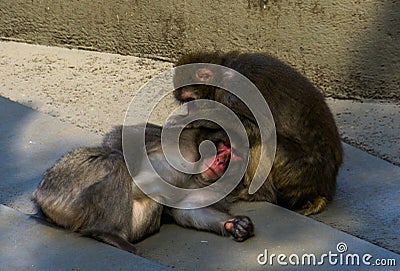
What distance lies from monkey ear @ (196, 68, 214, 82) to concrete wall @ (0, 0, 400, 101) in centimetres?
139

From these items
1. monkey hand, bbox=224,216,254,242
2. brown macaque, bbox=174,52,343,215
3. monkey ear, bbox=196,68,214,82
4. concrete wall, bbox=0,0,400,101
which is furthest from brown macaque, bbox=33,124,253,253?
concrete wall, bbox=0,0,400,101

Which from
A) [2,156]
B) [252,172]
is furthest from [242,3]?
[2,156]

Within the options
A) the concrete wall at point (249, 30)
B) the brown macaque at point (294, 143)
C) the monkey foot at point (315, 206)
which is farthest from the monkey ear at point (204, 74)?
the concrete wall at point (249, 30)

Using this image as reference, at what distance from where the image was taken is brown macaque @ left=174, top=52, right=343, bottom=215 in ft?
15.5

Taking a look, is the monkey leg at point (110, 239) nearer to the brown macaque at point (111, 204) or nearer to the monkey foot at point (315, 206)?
the brown macaque at point (111, 204)

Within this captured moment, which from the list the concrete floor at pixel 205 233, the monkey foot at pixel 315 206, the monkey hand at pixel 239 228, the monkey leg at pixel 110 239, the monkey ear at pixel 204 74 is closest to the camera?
the concrete floor at pixel 205 233

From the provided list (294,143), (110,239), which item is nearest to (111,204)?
(110,239)

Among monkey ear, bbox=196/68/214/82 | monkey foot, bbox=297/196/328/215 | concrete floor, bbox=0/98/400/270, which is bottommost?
monkey foot, bbox=297/196/328/215

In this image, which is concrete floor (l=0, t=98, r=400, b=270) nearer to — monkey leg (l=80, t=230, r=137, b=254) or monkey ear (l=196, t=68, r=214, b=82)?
monkey leg (l=80, t=230, r=137, b=254)

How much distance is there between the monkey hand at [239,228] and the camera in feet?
13.6

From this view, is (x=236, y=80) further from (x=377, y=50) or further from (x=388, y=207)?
(x=377, y=50)

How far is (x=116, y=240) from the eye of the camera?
157 inches

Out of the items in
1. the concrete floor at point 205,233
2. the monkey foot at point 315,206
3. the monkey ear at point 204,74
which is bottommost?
the monkey foot at point 315,206

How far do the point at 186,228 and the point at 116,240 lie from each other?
20.9 inches
